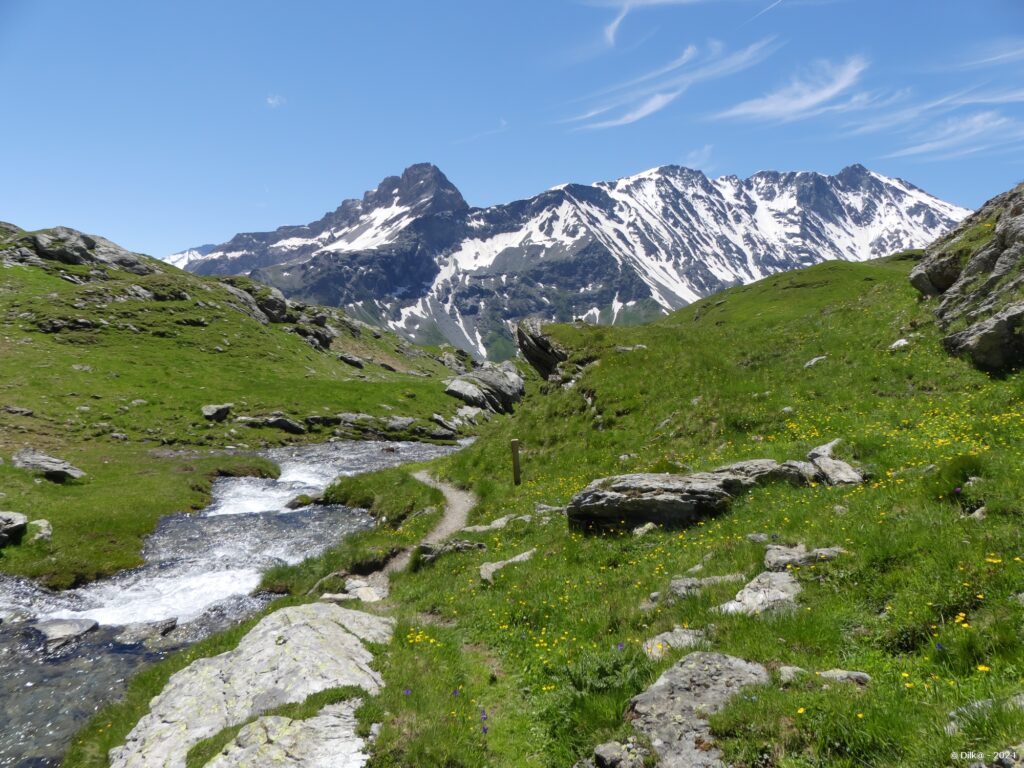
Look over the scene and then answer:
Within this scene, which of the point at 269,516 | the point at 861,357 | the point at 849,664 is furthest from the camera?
the point at 269,516

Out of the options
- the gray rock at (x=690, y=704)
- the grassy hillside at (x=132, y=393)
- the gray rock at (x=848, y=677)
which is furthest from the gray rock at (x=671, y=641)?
the grassy hillside at (x=132, y=393)

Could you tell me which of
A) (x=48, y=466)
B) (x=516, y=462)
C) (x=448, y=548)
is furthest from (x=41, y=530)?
(x=516, y=462)

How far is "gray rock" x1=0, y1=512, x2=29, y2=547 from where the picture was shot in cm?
2495

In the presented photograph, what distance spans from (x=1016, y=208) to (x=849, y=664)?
1219 inches

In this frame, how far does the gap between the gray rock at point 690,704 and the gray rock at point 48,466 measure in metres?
41.4

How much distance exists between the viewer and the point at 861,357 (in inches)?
1059

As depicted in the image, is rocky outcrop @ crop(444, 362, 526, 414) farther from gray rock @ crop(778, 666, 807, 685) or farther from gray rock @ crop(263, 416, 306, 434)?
gray rock @ crop(778, 666, 807, 685)

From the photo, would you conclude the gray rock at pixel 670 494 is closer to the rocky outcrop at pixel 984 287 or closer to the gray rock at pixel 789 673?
the gray rock at pixel 789 673

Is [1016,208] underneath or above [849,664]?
above

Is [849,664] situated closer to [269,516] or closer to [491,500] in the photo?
[491,500]

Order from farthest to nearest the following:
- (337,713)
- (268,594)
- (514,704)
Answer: (268,594) < (514,704) < (337,713)

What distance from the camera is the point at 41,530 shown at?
26.3 metres

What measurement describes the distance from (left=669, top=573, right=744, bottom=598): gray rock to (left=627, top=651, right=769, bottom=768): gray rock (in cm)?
323

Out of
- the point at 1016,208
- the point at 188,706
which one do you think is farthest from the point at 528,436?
the point at 1016,208
